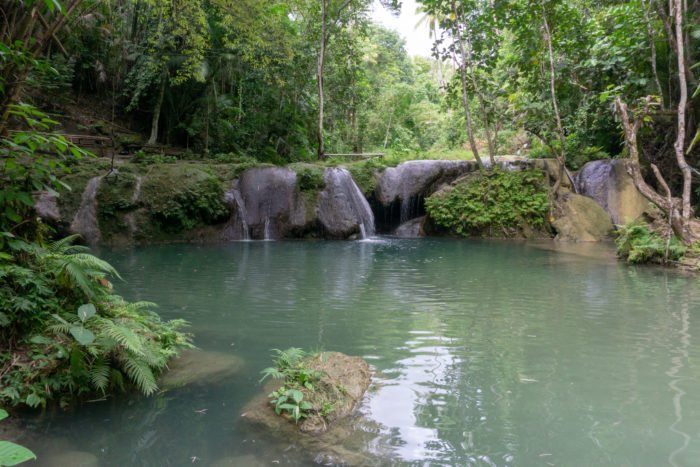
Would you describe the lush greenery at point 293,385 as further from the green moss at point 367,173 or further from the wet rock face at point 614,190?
the wet rock face at point 614,190

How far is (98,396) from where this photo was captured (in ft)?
12.6

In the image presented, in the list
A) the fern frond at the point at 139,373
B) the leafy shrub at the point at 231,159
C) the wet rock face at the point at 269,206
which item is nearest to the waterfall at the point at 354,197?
the wet rock face at the point at 269,206

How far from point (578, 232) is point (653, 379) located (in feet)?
41.3

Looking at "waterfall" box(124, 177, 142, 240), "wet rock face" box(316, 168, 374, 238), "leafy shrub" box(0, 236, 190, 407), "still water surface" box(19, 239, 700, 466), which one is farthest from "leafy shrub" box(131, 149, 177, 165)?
"leafy shrub" box(0, 236, 190, 407)

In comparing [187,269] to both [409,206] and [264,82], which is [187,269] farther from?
[264,82]

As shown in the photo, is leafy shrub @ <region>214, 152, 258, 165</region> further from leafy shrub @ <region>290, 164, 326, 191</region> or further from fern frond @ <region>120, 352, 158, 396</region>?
fern frond @ <region>120, 352, 158, 396</region>

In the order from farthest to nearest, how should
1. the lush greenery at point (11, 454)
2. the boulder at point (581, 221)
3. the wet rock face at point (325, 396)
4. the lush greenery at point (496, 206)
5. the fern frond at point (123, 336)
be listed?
the lush greenery at point (496, 206), the boulder at point (581, 221), the fern frond at point (123, 336), the wet rock face at point (325, 396), the lush greenery at point (11, 454)

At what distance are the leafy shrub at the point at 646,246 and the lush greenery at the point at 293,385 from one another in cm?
911

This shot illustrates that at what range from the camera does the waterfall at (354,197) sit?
55.7ft

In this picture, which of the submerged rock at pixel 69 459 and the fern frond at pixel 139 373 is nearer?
the submerged rock at pixel 69 459

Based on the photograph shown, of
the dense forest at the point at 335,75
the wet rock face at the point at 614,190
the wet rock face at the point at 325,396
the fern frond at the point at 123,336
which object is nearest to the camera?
the wet rock face at the point at 325,396

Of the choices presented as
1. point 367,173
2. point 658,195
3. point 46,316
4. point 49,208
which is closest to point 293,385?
point 46,316

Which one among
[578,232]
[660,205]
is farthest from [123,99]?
[660,205]

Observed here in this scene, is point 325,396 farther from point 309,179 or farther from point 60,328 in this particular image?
point 309,179
